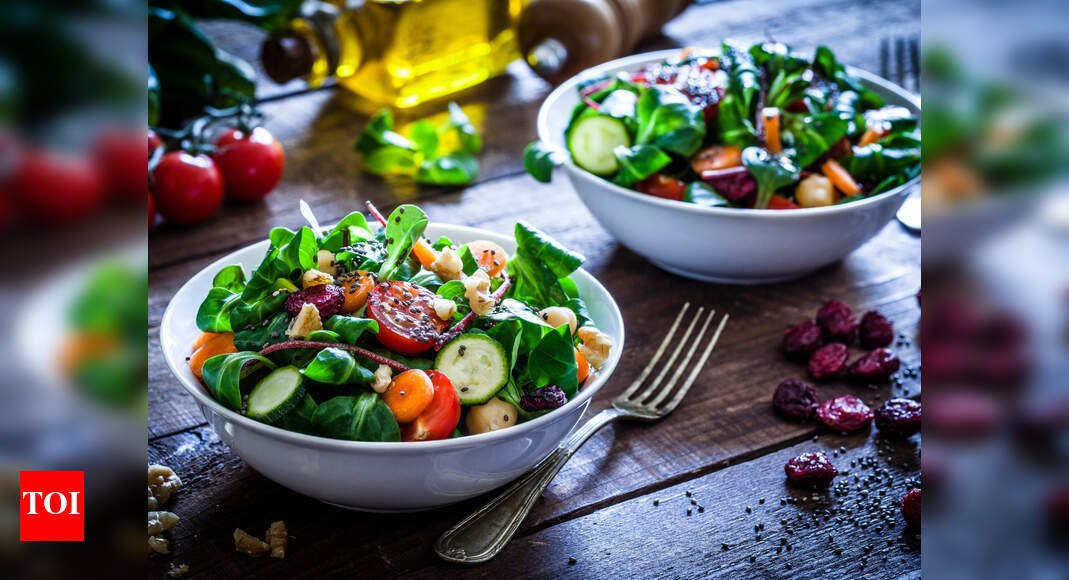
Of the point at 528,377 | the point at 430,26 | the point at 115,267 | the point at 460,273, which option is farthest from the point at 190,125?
the point at 115,267

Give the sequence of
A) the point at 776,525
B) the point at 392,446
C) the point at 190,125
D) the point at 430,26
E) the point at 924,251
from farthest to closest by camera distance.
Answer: the point at 430,26 → the point at 190,125 → the point at 776,525 → the point at 392,446 → the point at 924,251

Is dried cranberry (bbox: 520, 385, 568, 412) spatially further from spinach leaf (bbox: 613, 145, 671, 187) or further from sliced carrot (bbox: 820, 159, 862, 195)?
sliced carrot (bbox: 820, 159, 862, 195)

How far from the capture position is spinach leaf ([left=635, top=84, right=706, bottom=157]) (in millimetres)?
1023

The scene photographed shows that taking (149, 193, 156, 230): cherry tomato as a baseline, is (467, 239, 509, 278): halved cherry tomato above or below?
above

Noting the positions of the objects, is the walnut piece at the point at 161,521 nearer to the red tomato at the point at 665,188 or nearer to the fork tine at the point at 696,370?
the fork tine at the point at 696,370

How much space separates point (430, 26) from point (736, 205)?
0.65 meters

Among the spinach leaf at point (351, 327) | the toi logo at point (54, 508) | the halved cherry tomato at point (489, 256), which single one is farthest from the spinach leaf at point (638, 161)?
the toi logo at point (54, 508)

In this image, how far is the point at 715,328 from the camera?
3.44ft

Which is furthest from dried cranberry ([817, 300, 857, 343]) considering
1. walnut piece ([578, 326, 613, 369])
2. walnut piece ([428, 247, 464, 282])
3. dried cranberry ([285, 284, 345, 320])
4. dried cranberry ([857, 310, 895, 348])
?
dried cranberry ([285, 284, 345, 320])

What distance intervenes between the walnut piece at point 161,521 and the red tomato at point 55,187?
553mm

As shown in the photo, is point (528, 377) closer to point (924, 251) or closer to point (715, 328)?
point (715, 328)

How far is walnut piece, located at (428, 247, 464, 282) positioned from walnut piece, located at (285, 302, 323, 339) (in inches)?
4.8

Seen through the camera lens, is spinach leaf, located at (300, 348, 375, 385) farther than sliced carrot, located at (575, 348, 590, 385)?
No

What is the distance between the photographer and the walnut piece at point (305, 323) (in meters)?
0.70
